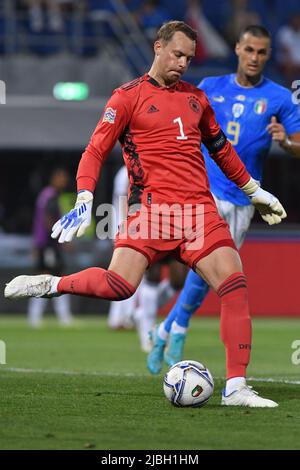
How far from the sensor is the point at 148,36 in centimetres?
2100

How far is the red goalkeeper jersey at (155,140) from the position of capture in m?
7.57

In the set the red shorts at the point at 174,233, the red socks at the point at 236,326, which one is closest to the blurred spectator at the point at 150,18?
the red shorts at the point at 174,233

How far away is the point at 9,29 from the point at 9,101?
1852 millimetres

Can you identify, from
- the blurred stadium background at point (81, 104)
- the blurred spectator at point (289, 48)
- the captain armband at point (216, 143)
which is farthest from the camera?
the blurred spectator at point (289, 48)

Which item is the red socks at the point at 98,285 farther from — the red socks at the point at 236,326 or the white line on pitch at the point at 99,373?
the white line on pitch at the point at 99,373

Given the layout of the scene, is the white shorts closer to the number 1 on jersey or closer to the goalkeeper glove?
the goalkeeper glove

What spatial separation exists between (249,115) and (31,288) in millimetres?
3047

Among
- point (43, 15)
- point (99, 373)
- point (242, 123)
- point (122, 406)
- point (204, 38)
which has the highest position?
point (204, 38)

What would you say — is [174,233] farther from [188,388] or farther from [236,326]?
[188,388]

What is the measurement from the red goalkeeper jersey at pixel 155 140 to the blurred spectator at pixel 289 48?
1390 centimetres

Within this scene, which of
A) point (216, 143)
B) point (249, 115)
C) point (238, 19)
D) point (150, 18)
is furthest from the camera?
point (238, 19)

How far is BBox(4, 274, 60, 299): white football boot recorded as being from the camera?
24.6 feet

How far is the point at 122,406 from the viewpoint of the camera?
293 inches

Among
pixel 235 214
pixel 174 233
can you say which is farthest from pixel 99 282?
pixel 235 214
